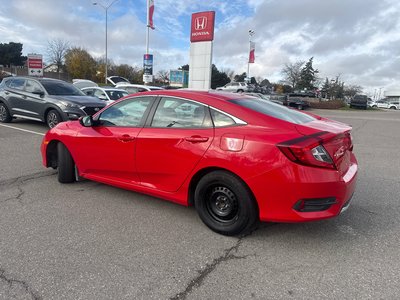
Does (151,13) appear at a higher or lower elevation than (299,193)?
higher

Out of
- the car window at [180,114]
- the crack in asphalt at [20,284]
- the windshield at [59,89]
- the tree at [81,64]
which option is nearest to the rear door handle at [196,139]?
the car window at [180,114]

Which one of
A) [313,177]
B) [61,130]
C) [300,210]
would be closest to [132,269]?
[300,210]

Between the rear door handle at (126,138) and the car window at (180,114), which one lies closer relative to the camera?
the car window at (180,114)

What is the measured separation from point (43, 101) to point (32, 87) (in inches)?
37.8

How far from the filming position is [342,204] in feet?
10.2

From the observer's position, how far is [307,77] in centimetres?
7388

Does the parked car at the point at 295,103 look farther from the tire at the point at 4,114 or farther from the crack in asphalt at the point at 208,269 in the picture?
the crack in asphalt at the point at 208,269

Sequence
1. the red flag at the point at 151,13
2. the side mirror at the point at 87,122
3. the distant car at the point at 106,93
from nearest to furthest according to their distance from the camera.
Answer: the side mirror at the point at 87,122 → the distant car at the point at 106,93 → the red flag at the point at 151,13

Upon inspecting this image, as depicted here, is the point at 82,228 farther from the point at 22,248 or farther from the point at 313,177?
the point at 313,177

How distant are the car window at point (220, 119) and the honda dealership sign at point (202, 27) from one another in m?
22.5

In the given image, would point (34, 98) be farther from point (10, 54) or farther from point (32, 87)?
point (10, 54)

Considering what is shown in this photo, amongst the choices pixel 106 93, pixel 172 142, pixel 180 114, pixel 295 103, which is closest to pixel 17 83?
pixel 106 93

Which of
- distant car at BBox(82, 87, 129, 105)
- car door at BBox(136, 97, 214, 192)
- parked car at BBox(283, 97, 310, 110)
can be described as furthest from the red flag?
car door at BBox(136, 97, 214, 192)

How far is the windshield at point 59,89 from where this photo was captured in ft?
33.4
